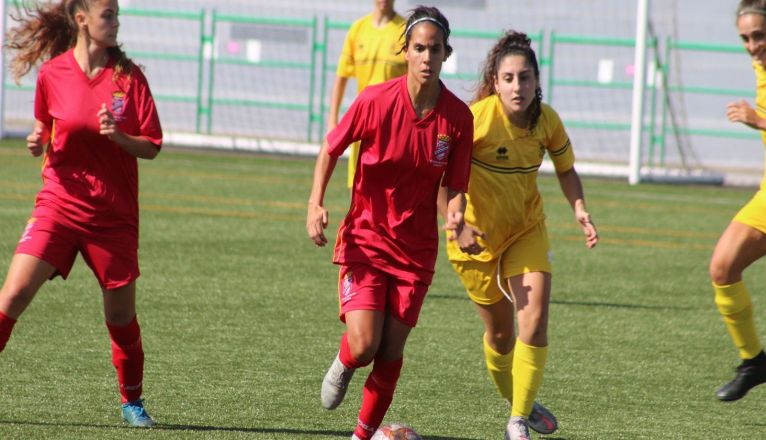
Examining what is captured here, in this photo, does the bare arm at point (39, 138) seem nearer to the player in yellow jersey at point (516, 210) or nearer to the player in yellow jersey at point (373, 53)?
the player in yellow jersey at point (516, 210)

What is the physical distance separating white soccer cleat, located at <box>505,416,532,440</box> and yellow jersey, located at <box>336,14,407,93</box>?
433cm

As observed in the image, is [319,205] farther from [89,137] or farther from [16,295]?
[16,295]

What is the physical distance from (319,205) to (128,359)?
1.22 metres

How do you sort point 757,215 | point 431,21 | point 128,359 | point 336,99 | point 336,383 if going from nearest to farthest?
1. point 431,21
2. point 336,383
3. point 128,359
4. point 757,215
5. point 336,99

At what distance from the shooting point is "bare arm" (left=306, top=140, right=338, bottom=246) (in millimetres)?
5250

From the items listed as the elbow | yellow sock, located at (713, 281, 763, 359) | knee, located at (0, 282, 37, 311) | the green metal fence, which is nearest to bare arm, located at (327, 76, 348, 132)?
yellow sock, located at (713, 281, 763, 359)

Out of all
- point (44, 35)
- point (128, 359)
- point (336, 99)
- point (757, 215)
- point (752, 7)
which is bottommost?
point (128, 359)

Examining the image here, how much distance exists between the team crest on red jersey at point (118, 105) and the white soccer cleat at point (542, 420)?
7.25 ft

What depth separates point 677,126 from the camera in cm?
2372

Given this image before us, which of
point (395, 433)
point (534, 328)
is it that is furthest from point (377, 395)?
point (534, 328)

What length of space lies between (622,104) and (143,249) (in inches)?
588

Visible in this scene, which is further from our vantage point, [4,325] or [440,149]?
[4,325]

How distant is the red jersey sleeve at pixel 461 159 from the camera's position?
5543 millimetres

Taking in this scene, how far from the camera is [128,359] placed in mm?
5902
